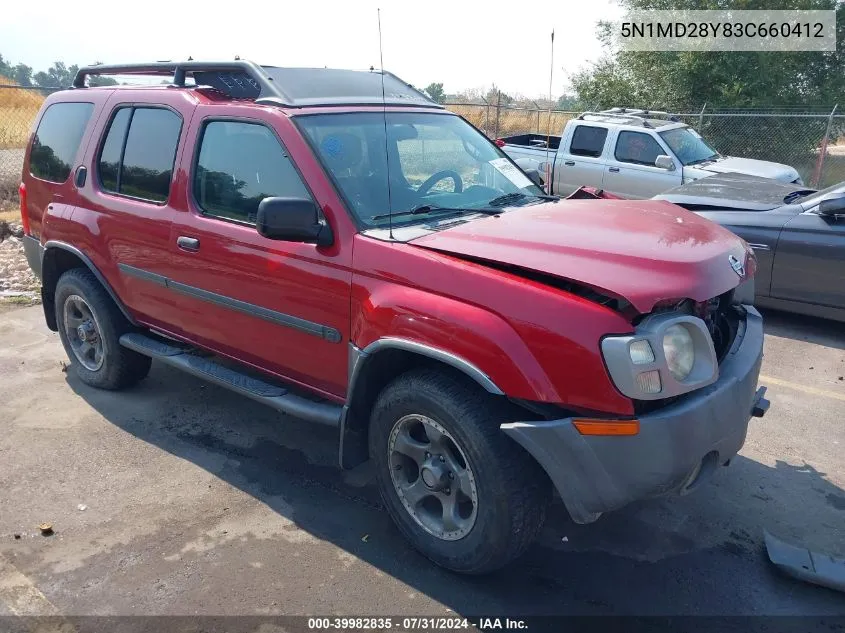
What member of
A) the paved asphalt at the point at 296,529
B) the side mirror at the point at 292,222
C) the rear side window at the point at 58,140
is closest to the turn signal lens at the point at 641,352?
the paved asphalt at the point at 296,529

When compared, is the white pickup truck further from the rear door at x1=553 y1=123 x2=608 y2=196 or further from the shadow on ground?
the shadow on ground

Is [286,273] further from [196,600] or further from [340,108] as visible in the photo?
[196,600]

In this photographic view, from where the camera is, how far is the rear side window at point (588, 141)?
11.0 metres

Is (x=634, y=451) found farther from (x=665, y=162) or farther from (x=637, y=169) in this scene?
(x=637, y=169)

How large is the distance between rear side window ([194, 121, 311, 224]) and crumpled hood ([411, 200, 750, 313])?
93cm

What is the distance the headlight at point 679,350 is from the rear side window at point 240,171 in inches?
71.0

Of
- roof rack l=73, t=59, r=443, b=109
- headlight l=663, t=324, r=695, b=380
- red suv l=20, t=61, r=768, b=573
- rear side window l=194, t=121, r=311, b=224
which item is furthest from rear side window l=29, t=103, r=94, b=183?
headlight l=663, t=324, r=695, b=380

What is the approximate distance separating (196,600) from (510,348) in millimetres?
1707

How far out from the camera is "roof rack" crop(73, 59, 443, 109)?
12.4ft

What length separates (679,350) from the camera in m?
2.68

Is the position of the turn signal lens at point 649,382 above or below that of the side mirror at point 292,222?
below

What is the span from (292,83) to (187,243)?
3.49 ft

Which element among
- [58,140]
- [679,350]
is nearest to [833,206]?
[679,350]

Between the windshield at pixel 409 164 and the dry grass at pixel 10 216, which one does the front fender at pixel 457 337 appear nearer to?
the windshield at pixel 409 164
